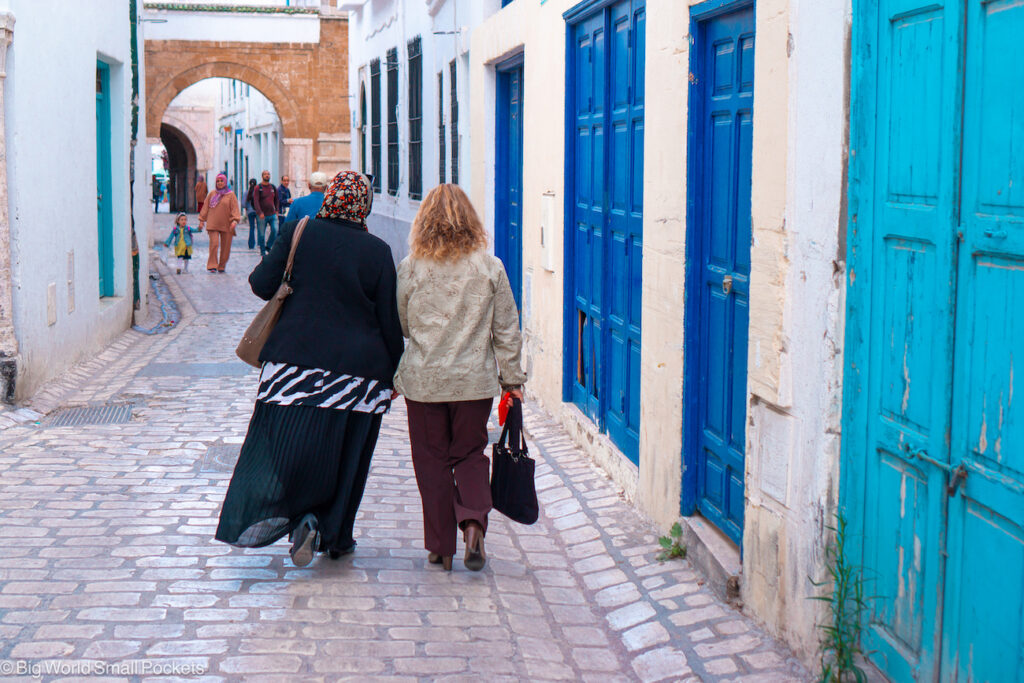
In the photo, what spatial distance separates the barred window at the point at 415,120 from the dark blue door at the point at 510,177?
4782 millimetres

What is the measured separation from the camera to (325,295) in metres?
4.90

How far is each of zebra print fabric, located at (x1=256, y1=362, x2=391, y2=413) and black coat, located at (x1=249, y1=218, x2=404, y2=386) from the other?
0.03 metres

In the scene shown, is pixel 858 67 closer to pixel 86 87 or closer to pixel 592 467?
pixel 592 467

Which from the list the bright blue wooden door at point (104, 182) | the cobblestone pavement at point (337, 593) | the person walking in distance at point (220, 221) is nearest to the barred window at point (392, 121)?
the person walking in distance at point (220, 221)

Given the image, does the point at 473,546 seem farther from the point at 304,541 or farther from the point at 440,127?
the point at 440,127

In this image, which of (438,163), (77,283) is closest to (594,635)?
(77,283)

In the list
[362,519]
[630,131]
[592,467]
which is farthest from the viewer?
[592,467]

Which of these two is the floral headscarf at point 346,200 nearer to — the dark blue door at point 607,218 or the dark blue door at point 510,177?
the dark blue door at point 607,218

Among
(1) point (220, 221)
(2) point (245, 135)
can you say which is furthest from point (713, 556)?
(2) point (245, 135)

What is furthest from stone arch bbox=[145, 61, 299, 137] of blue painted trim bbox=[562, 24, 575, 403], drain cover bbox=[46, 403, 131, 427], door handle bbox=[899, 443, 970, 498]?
door handle bbox=[899, 443, 970, 498]

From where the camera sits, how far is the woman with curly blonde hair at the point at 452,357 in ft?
16.2

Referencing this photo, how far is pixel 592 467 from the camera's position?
6789 mm

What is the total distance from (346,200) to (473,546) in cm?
146

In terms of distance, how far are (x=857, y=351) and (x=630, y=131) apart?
2957 millimetres
